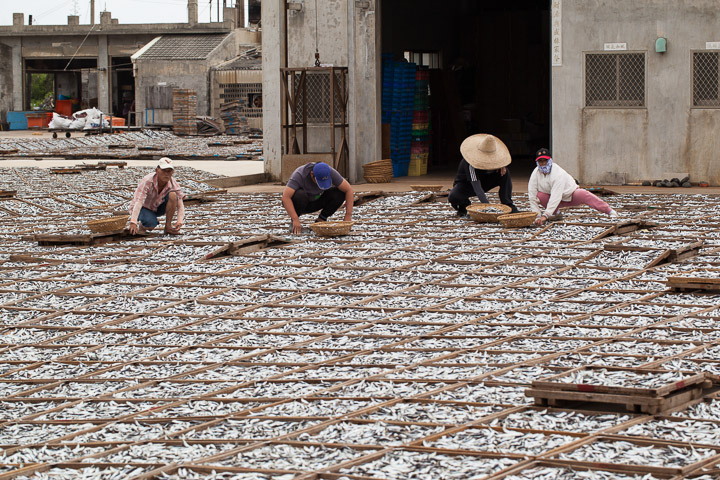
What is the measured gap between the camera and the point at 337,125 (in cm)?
1492

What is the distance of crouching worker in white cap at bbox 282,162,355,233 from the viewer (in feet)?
29.0

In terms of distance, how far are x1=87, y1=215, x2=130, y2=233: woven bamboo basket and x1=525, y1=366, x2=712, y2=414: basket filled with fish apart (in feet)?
19.1

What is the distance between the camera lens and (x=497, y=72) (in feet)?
71.4

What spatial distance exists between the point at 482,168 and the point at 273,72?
6.65m

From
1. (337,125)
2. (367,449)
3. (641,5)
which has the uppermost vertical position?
(641,5)

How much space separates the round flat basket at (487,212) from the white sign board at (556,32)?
474cm

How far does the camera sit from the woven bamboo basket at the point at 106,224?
946 centimetres

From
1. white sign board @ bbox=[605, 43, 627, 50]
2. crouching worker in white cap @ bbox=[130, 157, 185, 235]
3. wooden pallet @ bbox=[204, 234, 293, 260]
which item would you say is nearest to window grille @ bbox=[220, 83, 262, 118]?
white sign board @ bbox=[605, 43, 627, 50]

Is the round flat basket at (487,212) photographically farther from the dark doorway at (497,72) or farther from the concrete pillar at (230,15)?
the concrete pillar at (230,15)

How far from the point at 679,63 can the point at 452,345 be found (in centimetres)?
938

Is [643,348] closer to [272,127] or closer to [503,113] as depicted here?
[272,127]

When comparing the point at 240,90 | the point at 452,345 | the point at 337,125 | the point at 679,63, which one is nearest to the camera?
the point at 452,345

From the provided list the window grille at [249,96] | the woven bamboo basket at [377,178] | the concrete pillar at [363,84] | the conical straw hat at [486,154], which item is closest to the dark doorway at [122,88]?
the window grille at [249,96]

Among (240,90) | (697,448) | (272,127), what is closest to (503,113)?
(272,127)
